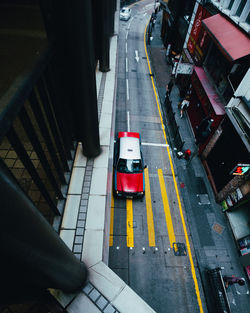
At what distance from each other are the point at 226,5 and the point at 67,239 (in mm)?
15489

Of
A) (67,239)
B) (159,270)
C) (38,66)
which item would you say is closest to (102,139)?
(67,239)

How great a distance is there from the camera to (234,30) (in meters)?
10.1

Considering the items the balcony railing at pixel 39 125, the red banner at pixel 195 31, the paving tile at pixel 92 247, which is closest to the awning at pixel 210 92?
the red banner at pixel 195 31

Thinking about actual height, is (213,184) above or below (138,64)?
below

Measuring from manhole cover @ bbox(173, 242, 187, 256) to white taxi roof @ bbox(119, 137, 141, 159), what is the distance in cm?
521

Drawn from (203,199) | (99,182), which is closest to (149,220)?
(203,199)

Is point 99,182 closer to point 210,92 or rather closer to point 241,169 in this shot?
point 241,169

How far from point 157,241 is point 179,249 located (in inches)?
46.9

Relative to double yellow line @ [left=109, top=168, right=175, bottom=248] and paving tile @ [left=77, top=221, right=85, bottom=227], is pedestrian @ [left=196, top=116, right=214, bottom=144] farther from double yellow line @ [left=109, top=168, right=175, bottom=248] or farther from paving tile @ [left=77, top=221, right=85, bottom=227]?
paving tile @ [left=77, top=221, right=85, bottom=227]

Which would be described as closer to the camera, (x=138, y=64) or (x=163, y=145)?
(x=163, y=145)

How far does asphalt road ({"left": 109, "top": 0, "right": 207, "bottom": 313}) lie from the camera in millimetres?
8227

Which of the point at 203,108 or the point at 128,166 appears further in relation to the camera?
the point at 203,108

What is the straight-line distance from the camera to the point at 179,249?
942cm

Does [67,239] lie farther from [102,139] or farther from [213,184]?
[213,184]
